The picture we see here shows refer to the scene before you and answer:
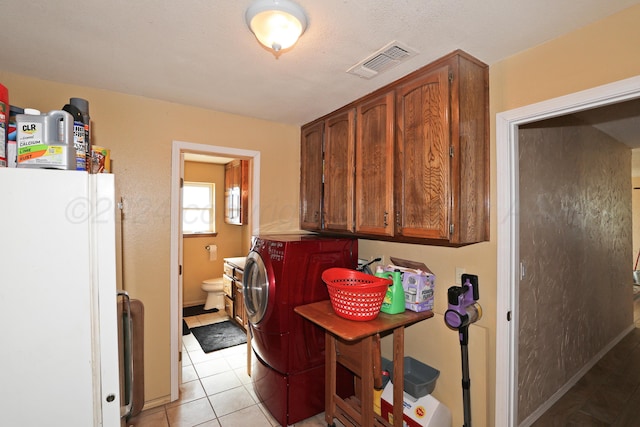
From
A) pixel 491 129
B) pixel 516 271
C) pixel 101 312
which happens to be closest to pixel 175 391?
pixel 101 312

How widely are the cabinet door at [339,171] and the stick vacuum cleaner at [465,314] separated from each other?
88 cm

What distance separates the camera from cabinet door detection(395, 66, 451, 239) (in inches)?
63.0

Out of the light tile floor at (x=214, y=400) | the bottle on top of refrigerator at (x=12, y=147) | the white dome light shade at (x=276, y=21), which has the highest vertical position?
the white dome light shade at (x=276, y=21)

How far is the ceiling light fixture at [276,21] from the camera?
121 cm

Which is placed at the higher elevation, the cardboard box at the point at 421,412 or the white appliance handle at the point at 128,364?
the white appliance handle at the point at 128,364

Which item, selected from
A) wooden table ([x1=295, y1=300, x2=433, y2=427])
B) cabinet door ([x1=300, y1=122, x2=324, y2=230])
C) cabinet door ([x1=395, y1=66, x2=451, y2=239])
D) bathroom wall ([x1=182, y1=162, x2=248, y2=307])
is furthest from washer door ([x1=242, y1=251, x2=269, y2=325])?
bathroom wall ([x1=182, y1=162, x2=248, y2=307])

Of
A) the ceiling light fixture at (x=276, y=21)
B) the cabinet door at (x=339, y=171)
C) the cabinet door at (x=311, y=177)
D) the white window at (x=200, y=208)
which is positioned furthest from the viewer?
the white window at (x=200, y=208)

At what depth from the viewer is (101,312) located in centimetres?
93

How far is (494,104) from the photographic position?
5.63 feet

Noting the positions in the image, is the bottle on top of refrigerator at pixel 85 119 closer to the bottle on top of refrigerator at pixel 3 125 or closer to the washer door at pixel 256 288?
the bottle on top of refrigerator at pixel 3 125

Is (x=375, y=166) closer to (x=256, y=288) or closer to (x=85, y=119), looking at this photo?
(x=256, y=288)

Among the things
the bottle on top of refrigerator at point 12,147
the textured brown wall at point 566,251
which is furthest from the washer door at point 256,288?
the textured brown wall at point 566,251

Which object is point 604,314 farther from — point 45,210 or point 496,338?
point 45,210

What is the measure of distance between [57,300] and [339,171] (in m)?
1.92
